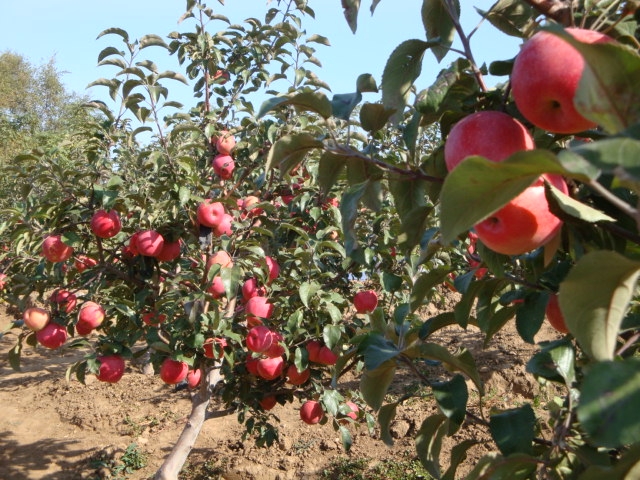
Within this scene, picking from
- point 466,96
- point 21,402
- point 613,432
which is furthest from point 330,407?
point 21,402

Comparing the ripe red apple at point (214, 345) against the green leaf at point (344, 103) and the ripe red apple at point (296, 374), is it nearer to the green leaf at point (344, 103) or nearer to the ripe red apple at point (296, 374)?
Result: the ripe red apple at point (296, 374)

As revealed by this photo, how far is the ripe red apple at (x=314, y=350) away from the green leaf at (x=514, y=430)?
1834mm

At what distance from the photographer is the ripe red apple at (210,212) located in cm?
257

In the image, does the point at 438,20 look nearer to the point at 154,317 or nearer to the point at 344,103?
the point at 344,103

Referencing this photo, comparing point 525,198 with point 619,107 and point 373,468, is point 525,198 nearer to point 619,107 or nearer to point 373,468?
point 619,107

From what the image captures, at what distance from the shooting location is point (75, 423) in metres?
5.20

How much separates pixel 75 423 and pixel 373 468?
3012 mm

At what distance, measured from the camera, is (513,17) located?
0.94m

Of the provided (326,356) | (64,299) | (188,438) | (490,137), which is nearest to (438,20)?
(490,137)

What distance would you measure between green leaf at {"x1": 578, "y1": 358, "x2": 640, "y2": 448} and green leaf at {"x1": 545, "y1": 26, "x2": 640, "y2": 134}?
0.21m

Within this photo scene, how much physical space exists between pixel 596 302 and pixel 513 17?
1.93 ft

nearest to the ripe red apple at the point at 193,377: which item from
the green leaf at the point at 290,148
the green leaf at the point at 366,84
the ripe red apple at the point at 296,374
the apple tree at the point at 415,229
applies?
the apple tree at the point at 415,229

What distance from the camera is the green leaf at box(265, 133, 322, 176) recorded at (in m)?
0.92

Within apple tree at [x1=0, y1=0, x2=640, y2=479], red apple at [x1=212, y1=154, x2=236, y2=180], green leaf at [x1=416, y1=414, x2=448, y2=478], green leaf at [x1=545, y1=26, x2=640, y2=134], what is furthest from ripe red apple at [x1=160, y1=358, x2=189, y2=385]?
green leaf at [x1=545, y1=26, x2=640, y2=134]
